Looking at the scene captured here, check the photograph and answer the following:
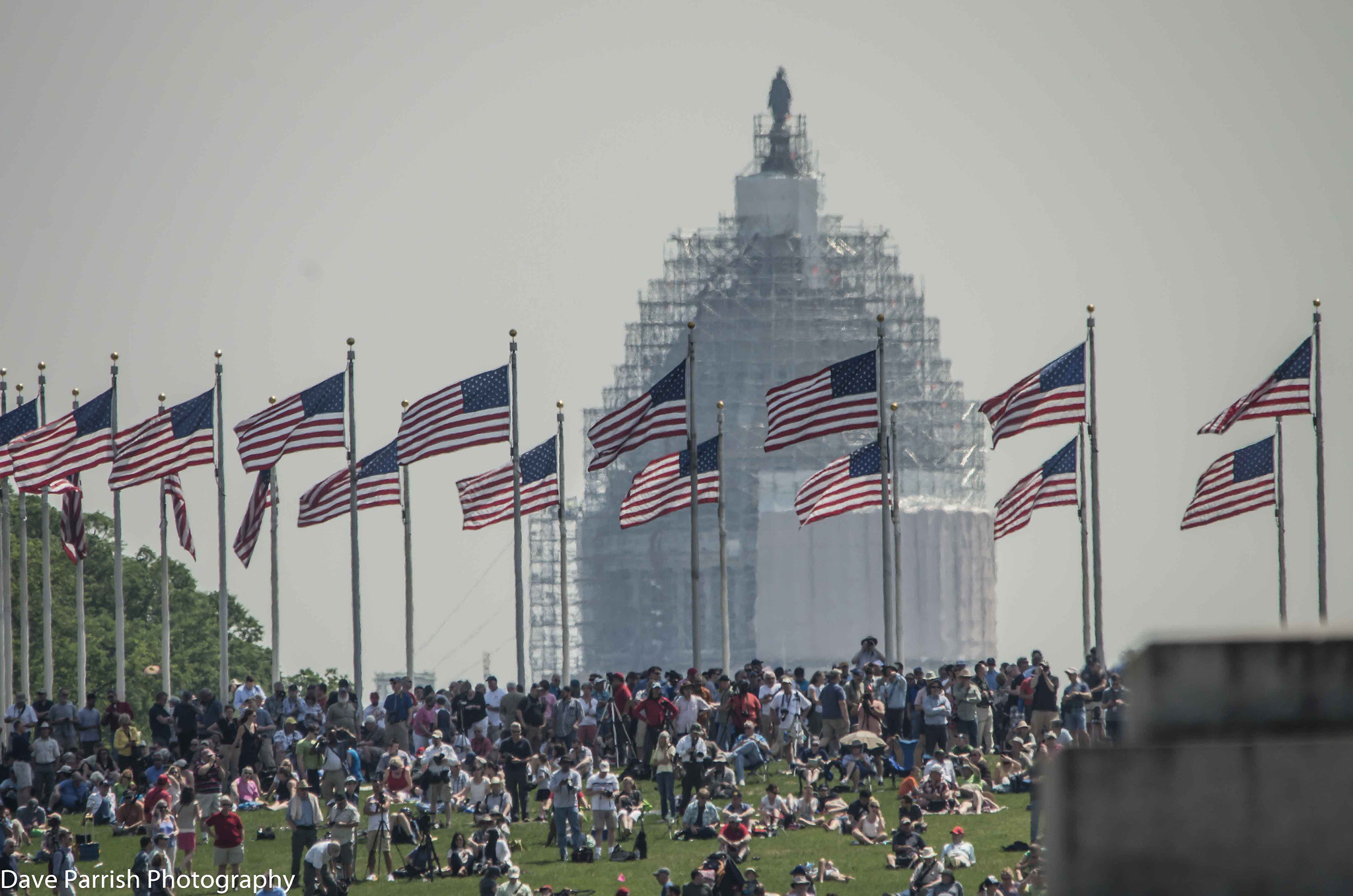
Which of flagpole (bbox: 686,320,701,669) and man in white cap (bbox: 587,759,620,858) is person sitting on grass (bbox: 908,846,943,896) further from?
flagpole (bbox: 686,320,701,669)

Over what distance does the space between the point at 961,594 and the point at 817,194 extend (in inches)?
1330

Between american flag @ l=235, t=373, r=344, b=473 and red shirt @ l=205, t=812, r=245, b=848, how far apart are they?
41.2ft

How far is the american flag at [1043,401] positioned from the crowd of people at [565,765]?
4682mm

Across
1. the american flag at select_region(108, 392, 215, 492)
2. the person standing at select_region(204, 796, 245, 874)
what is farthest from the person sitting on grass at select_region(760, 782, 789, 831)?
the american flag at select_region(108, 392, 215, 492)

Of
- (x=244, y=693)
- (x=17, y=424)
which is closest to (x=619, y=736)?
(x=244, y=693)

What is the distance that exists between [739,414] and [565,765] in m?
89.4

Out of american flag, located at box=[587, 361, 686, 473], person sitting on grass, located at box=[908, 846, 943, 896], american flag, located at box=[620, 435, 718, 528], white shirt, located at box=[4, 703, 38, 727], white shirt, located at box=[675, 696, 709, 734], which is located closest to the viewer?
person sitting on grass, located at box=[908, 846, 943, 896]

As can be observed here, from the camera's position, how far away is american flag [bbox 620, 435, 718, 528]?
37531mm

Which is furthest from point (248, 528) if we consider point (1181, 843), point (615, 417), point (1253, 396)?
point (1181, 843)

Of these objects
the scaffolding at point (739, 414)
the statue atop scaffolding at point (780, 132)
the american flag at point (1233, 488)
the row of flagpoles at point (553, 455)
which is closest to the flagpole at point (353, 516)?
the row of flagpoles at point (553, 455)

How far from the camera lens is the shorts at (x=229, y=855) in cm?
2583

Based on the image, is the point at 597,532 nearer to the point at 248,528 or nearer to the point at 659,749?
the point at 248,528

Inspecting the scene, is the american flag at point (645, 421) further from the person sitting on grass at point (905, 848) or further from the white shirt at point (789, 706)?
the person sitting on grass at point (905, 848)

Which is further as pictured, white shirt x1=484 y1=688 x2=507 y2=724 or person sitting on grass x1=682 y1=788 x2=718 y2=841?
white shirt x1=484 y1=688 x2=507 y2=724
